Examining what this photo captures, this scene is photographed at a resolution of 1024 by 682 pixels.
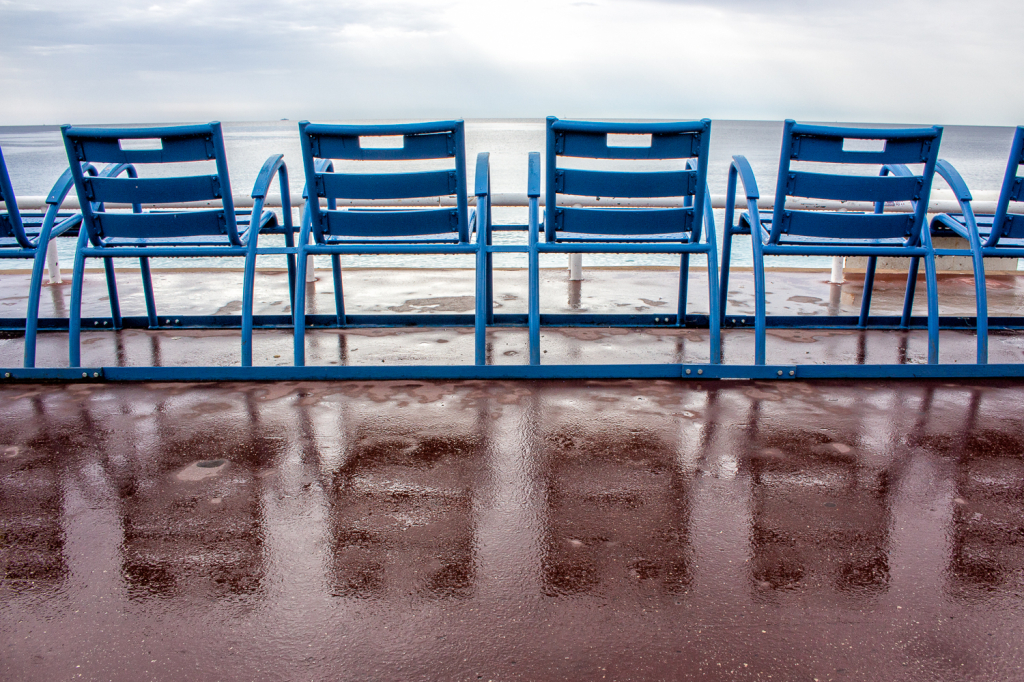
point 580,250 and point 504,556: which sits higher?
point 580,250

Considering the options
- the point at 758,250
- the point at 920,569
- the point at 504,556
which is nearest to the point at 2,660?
the point at 504,556

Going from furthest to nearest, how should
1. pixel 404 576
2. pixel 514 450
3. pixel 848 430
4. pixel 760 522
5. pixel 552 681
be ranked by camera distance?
pixel 848 430, pixel 514 450, pixel 760 522, pixel 404 576, pixel 552 681

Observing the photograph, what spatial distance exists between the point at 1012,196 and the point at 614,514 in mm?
2879

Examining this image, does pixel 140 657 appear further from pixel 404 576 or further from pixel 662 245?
pixel 662 245

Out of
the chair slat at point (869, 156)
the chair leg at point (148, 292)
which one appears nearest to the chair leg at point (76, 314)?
the chair leg at point (148, 292)

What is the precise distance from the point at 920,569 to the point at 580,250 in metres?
2.14

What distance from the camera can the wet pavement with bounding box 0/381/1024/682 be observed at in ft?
5.13

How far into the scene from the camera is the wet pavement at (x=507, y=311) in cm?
389

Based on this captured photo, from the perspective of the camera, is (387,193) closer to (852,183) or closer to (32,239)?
(32,239)

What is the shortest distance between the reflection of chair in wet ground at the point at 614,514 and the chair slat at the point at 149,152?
7.40ft

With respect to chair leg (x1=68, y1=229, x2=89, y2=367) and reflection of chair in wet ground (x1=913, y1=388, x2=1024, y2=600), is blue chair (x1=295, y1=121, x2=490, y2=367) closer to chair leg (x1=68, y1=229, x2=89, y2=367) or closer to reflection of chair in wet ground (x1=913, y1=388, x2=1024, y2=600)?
chair leg (x1=68, y1=229, x2=89, y2=367)

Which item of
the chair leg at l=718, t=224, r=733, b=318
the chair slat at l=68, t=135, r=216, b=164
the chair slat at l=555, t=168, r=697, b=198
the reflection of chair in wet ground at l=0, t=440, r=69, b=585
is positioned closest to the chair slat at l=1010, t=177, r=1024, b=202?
the chair leg at l=718, t=224, r=733, b=318

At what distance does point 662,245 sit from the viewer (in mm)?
3473

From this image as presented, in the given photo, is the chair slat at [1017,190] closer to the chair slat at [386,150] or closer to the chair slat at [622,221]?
the chair slat at [622,221]
